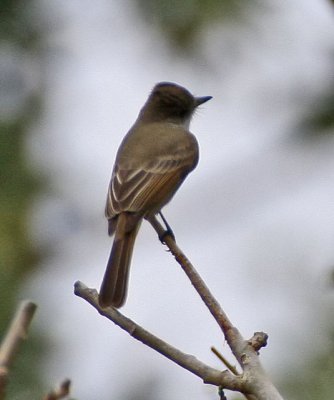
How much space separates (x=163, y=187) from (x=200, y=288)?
2.15m

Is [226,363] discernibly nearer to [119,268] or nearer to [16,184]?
[119,268]

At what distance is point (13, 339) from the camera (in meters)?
1.42

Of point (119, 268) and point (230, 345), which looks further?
point (119, 268)

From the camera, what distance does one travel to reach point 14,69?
4695 millimetres

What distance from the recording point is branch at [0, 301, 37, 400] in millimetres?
1301

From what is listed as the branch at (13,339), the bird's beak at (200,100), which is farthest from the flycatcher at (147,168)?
the branch at (13,339)

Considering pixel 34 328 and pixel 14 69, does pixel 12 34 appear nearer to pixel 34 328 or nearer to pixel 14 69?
pixel 14 69

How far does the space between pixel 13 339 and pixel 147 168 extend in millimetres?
3419

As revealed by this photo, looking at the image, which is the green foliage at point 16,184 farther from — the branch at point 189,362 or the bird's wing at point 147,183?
the branch at point 189,362

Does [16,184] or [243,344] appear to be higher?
[16,184]

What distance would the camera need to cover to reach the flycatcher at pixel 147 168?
397 centimetres

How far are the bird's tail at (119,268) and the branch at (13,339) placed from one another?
141cm

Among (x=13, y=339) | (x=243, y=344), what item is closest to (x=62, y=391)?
(x=13, y=339)

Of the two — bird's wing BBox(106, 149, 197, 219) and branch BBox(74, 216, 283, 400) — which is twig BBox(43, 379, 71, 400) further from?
bird's wing BBox(106, 149, 197, 219)
